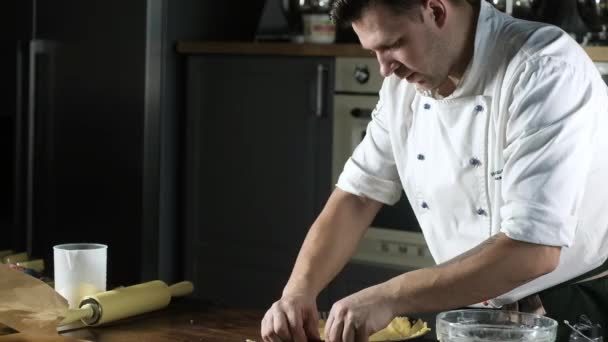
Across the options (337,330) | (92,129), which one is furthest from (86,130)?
(337,330)

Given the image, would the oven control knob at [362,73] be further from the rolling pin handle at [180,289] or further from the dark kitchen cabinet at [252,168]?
the rolling pin handle at [180,289]

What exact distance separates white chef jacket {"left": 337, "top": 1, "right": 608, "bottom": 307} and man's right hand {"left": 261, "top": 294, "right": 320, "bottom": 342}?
0.30m

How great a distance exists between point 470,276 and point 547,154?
19 cm

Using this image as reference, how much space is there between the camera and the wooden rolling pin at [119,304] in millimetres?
1595

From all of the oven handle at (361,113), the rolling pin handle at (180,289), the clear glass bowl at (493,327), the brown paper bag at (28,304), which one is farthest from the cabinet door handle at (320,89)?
the clear glass bowl at (493,327)

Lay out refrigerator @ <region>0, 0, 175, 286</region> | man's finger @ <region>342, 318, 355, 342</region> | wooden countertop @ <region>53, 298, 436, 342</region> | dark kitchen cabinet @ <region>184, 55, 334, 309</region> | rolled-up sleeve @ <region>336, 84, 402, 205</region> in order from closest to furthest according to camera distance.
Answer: man's finger @ <region>342, 318, 355, 342</region> → wooden countertop @ <region>53, 298, 436, 342</region> → rolled-up sleeve @ <region>336, 84, 402, 205</region> → dark kitchen cabinet @ <region>184, 55, 334, 309</region> → refrigerator @ <region>0, 0, 175, 286</region>

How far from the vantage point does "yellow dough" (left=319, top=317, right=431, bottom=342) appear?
4.96 feet

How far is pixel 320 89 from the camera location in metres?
3.17

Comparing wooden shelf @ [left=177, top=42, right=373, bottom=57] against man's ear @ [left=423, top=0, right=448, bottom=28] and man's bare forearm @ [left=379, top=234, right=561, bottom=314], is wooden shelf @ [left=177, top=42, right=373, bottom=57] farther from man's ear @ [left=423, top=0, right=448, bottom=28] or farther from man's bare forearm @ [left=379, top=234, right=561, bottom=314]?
man's bare forearm @ [left=379, top=234, right=561, bottom=314]

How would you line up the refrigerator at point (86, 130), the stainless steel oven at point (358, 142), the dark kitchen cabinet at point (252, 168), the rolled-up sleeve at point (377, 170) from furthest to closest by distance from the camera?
the refrigerator at point (86, 130)
the dark kitchen cabinet at point (252, 168)
the stainless steel oven at point (358, 142)
the rolled-up sleeve at point (377, 170)

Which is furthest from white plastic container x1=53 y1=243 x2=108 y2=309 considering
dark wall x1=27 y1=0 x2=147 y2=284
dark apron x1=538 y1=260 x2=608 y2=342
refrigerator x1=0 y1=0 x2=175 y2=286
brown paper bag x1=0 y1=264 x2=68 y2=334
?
dark wall x1=27 y1=0 x2=147 y2=284

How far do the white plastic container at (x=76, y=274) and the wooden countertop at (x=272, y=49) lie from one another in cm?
151

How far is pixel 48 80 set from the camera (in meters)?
3.70

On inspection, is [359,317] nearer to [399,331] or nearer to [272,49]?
[399,331]
